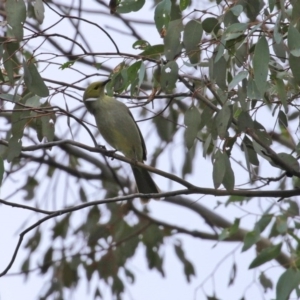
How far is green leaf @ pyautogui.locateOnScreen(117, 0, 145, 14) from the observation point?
3471mm

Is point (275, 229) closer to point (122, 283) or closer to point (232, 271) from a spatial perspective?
point (232, 271)

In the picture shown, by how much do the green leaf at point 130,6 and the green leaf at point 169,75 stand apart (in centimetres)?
32

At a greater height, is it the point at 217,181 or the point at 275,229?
the point at 275,229

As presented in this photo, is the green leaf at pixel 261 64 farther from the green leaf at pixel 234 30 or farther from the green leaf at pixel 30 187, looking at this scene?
the green leaf at pixel 30 187

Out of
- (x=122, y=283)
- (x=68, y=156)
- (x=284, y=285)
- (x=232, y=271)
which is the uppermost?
(x=68, y=156)

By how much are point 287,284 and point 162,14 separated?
75.3 inches

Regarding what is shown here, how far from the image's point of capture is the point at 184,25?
3.31 metres

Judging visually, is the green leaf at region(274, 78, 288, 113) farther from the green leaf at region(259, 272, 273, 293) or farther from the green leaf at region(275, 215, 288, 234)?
the green leaf at region(259, 272, 273, 293)

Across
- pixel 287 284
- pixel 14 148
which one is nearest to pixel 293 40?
pixel 14 148

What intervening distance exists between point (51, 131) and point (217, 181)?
96 centimetres

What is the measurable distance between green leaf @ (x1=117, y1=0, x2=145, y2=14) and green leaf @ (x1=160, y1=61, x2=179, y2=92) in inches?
12.4

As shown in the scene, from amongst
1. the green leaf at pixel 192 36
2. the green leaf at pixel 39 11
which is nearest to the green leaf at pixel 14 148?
the green leaf at pixel 39 11

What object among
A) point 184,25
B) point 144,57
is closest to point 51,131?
point 144,57

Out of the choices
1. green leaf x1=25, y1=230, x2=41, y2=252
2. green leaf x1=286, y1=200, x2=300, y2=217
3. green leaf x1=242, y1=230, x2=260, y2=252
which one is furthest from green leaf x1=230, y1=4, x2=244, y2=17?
green leaf x1=25, y1=230, x2=41, y2=252
